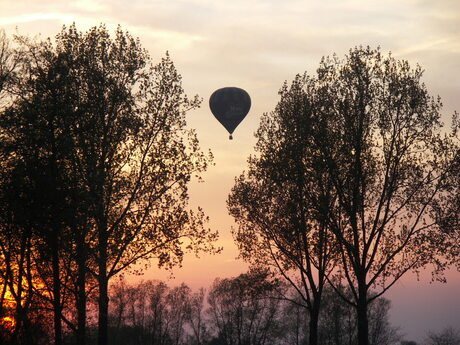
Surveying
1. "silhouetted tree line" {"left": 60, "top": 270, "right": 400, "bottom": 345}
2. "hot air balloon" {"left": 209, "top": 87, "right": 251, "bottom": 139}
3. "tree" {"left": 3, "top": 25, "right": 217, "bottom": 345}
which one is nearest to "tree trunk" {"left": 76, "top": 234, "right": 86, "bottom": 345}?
"tree" {"left": 3, "top": 25, "right": 217, "bottom": 345}

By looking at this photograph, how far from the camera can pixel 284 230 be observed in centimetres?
5600

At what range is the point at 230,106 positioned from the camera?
247 ft

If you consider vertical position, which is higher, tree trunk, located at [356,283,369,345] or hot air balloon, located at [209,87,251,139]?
hot air balloon, located at [209,87,251,139]

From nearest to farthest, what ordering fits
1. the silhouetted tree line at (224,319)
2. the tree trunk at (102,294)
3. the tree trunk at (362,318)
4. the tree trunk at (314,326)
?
1. the tree trunk at (102,294)
2. the tree trunk at (362,318)
3. the tree trunk at (314,326)
4. the silhouetted tree line at (224,319)

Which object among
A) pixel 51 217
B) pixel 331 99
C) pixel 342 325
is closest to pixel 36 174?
pixel 51 217

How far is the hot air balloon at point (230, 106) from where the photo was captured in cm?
7475

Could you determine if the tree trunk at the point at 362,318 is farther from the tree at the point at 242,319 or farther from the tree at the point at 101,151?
the tree at the point at 242,319

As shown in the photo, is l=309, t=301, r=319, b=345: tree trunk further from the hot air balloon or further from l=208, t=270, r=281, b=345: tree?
l=208, t=270, r=281, b=345: tree

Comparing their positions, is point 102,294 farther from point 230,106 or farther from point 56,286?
point 230,106

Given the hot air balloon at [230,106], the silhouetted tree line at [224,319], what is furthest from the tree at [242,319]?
the hot air balloon at [230,106]

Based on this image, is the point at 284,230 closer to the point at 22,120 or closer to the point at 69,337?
the point at 22,120

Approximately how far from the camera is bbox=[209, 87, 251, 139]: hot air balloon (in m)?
74.8

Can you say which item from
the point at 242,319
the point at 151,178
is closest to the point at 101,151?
the point at 151,178

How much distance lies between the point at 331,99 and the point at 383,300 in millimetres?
108440
